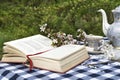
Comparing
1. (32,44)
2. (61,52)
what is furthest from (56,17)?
(61,52)

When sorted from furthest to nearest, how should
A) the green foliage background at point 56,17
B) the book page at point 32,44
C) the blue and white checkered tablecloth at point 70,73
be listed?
the green foliage background at point 56,17 < the book page at point 32,44 < the blue and white checkered tablecloth at point 70,73

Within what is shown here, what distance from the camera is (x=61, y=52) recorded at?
1640 mm

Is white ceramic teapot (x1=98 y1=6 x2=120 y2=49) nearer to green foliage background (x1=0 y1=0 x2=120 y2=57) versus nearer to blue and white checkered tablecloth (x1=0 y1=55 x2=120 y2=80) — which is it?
blue and white checkered tablecloth (x1=0 y1=55 x2=120 y2=80)

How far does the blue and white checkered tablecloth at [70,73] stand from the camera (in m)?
1.51

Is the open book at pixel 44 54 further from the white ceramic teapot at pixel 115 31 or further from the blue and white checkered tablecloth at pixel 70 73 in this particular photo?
the white ceramic teapot at pixel 115 31

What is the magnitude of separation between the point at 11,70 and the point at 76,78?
0.30 meters

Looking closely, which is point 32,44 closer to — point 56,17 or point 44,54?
point 44,54

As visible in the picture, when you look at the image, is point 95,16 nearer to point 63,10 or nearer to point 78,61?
point 63,10

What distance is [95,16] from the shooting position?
122 inches

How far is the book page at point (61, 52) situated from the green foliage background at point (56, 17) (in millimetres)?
566

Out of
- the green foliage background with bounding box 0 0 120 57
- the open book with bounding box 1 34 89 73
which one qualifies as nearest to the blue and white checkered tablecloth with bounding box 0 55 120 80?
the open book with bounding box 1 34 89 73

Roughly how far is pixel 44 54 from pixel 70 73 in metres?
0.15

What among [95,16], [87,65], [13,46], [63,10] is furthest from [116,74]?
[63,10]

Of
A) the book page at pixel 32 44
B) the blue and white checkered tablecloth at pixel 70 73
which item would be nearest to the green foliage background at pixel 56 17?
the book page at pixel 32 44
